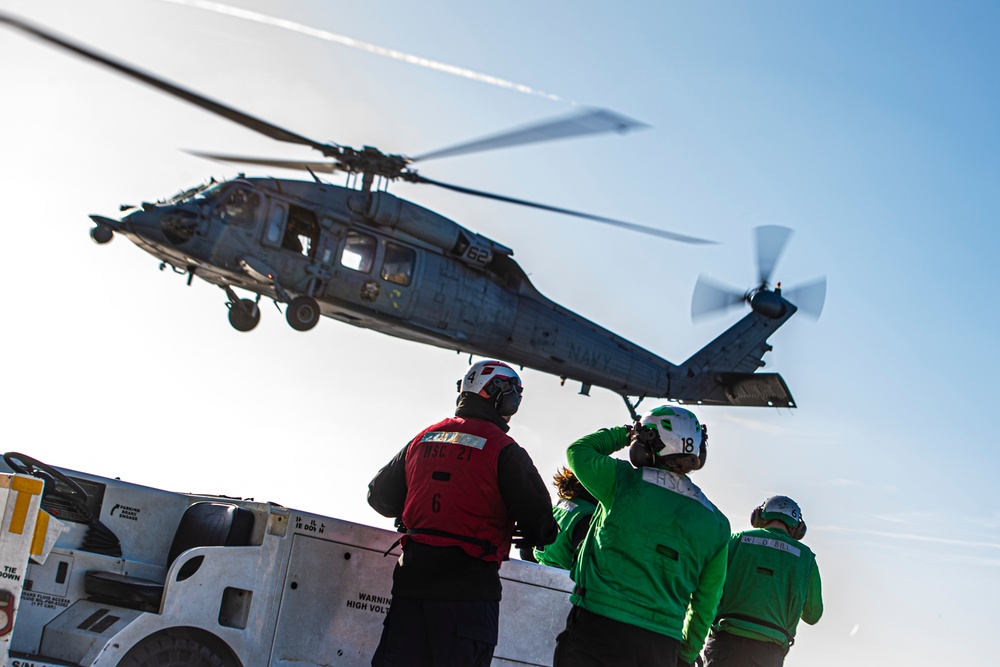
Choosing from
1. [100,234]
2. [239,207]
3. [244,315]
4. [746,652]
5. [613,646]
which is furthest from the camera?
[244,315]

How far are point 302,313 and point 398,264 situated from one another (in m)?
1.75

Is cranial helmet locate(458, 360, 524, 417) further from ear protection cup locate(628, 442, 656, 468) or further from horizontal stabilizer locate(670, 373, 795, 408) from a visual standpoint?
horizontal stabilizer locate(670, 373, 795, 408)

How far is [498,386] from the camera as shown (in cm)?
553

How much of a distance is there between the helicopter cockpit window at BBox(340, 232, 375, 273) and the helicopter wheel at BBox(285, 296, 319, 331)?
82 centimetres

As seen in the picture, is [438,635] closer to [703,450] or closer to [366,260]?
[703,450]

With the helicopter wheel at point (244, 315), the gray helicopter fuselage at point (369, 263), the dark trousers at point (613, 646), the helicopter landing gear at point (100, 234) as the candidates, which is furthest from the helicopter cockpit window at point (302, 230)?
the dark trousers at point (613, 646)

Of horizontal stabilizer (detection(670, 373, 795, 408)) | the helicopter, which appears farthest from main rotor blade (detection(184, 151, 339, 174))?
horizontal stabilizer (detection(670, 373, 795, 408))

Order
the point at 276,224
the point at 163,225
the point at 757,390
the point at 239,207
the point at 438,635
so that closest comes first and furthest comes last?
1. the point at 438,635
2. the point at 163,225
3. the point at 239,207
4. the point at 276,224
5. the point at 757,390

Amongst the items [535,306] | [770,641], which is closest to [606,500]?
[770,641]

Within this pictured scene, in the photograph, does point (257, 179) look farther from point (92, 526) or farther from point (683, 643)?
point (683, 643)

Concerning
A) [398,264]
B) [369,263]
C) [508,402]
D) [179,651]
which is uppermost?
[398,264]

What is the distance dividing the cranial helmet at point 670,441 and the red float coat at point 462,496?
665 mm

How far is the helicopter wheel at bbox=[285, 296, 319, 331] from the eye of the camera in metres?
15.4

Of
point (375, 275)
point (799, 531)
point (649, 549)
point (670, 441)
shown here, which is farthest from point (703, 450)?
point (375, 275)
